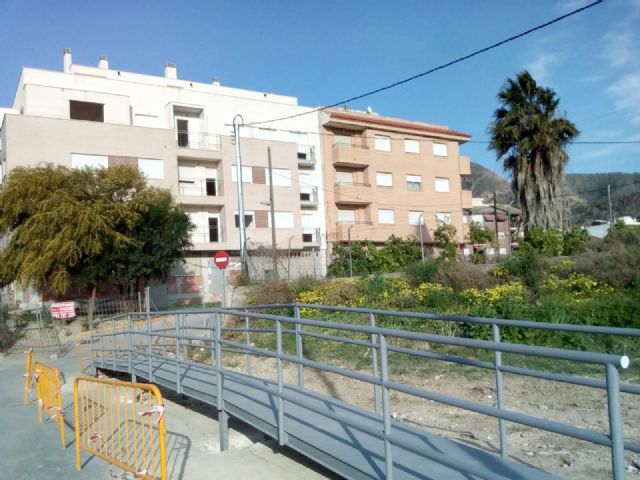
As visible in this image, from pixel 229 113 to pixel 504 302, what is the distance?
30888mm

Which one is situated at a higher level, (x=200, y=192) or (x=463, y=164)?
(x=463, y=164)

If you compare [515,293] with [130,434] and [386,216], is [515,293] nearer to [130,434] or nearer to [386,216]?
[130,434]

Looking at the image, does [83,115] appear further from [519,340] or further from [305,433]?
[305,433]

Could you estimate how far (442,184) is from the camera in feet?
155

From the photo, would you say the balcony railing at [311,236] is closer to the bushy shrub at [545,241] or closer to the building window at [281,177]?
the building window at [281,177]

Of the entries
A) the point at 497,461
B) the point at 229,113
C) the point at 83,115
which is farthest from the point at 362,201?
the point at 497,461

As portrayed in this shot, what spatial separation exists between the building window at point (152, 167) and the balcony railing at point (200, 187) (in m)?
2.30

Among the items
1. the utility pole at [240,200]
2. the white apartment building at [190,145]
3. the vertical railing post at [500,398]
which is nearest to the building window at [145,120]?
the white apartment building at [190,145]

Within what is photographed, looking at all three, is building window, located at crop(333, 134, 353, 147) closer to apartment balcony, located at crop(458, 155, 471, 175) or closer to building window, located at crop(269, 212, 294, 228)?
building window, located at crop(269, 212, 294, 228)

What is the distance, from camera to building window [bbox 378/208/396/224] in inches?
1728

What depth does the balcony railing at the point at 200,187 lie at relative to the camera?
36500mm

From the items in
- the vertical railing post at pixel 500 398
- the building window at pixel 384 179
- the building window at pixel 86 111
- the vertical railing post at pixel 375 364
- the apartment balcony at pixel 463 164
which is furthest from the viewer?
the apartment balcony at pixel 463 164

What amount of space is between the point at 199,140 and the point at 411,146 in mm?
16770

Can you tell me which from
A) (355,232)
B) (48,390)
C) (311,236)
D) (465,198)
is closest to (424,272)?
(48,390)
